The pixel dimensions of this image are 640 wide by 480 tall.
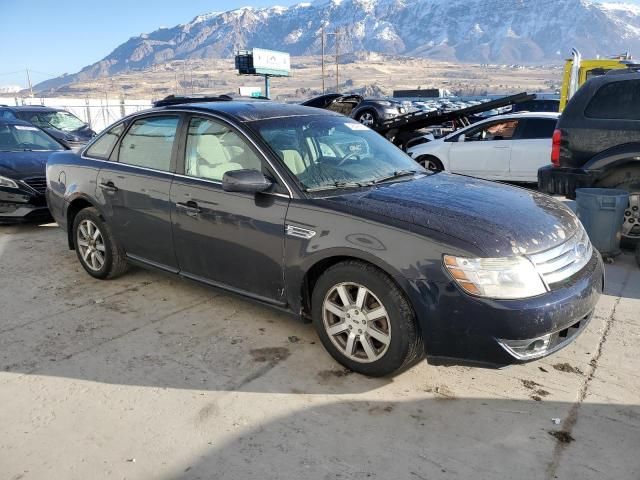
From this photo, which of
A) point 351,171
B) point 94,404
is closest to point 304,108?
point 351,171

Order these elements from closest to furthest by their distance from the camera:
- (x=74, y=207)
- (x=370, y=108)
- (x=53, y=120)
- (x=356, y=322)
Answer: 1. (x=356, y=322)
2. (x=74, y=207)
3. (x=53, y=120)
4. (x=370, y=108)

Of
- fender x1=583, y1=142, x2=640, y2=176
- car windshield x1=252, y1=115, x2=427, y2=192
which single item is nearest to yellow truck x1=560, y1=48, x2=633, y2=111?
fender x1=583, y1=142, x2=640, y2=176

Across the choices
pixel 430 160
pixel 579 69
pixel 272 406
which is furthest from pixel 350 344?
pixel 579 69

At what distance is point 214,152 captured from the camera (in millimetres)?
4055

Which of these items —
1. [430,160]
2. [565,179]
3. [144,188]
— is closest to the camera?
[144,188]

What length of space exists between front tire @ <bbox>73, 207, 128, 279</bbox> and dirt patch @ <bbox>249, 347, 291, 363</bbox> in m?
1.75

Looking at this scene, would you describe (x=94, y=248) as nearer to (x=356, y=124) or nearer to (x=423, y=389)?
(x=356, y=124)

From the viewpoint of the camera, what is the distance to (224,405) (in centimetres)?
314

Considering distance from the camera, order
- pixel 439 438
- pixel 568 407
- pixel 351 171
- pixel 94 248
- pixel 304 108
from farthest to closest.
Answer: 1. pixel 94 248
2. pixel 304 108
3. pixel 351 171
4. pixel 568 407
5. pixel 439 438

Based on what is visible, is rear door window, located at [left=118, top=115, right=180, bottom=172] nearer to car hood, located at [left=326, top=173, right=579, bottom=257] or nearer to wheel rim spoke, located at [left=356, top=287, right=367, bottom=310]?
car hood, located at [left=326, top=173, right=579, bottom=257]

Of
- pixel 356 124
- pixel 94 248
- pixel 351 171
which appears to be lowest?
pixel 94 248

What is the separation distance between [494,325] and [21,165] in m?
6.51

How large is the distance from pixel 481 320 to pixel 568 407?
0.76 metres

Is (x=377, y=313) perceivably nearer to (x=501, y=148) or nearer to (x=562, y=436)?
(x=562, y=436)
